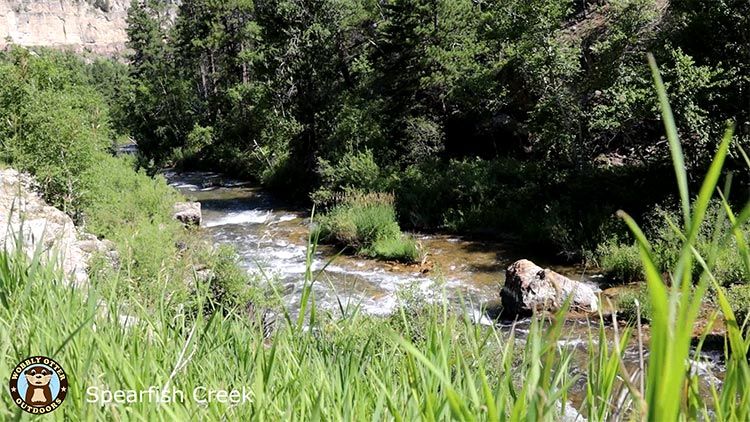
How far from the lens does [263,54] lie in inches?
939

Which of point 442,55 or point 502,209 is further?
point 442,55

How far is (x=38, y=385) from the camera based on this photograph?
1.22 meters

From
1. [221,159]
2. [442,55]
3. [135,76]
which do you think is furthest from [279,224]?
[135,76]

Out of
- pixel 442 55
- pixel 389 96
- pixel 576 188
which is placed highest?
pixel 442 55

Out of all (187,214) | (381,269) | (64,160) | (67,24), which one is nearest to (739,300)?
(381,269)

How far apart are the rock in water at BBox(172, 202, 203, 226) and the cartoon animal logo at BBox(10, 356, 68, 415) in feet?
51.8

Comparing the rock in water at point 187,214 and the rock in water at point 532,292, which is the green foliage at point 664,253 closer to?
the rock in water at point 532,292

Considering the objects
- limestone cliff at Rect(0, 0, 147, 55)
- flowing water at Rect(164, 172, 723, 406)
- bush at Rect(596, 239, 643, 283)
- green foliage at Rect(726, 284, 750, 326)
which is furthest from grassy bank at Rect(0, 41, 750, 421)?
limestone cliff at Rect(0, 0, 147, 55)

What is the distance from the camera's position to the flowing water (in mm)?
8555

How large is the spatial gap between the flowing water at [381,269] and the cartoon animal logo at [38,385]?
19.5 ft

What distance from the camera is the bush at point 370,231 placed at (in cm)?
1336

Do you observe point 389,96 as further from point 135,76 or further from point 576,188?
point 135,76

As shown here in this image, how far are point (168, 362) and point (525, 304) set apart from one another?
8234 mm

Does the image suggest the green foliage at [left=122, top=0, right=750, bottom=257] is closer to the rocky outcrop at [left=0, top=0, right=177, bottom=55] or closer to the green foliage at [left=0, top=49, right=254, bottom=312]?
the green foliage at [left=0, top=49, right=254, bottom=312]
